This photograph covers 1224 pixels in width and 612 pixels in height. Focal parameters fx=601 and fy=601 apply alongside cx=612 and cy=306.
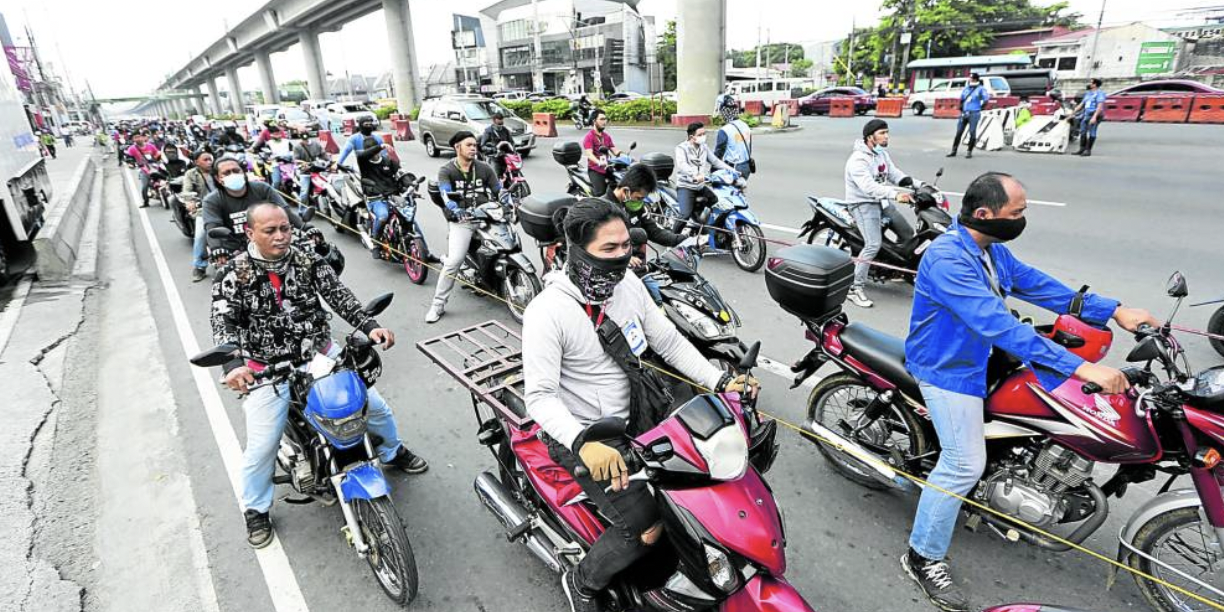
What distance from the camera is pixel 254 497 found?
127 inches

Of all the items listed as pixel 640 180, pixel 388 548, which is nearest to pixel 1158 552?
pixel 388 548

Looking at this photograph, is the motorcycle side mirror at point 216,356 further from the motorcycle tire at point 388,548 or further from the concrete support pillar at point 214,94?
the concrete support pillar at point 214,94

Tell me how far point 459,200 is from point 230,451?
323cm

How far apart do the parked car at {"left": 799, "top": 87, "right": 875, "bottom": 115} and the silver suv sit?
1804cm

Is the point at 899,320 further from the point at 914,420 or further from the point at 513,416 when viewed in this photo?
the point at 513,416

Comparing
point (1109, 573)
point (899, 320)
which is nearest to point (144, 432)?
point (1109, 573)

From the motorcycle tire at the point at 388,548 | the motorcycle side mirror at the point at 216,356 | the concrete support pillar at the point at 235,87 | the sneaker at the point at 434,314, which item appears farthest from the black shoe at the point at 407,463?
the concrete support pillar at the point at 235,87

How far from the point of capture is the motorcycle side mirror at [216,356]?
8.84 ft

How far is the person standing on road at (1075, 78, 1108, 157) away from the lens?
13766mm

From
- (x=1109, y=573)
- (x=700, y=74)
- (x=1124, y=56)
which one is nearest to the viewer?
(x=1109, y=573)

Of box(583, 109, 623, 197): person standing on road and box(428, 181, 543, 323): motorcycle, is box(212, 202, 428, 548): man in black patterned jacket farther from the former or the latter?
box(583, 109, 623, 197): person standing on road

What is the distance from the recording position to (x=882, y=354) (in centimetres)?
315

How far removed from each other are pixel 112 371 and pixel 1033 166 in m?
16.0

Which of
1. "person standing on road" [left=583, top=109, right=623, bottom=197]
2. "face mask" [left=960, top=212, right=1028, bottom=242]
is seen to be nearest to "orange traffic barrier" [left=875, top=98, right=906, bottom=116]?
"person standing on road" [left=583, top=109, right=623, bottom=197]
